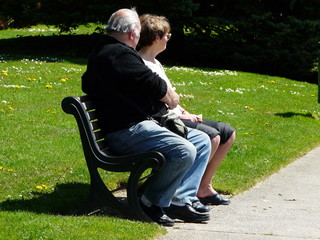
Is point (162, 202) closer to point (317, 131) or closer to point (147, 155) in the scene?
point (147, 155)

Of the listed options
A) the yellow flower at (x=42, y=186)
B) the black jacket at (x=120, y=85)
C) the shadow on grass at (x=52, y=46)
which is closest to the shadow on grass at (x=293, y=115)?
the yellow flower at (x=42, y=186)

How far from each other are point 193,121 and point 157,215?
3.50 feet

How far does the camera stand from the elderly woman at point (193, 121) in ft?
19.2

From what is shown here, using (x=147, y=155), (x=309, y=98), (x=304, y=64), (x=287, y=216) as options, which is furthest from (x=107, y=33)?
(x=304, y=64)

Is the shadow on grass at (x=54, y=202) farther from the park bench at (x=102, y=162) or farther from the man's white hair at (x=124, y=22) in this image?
the man's white hair at (x=124, y=22)

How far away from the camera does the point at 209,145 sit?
5.62 m

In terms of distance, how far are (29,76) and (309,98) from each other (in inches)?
225

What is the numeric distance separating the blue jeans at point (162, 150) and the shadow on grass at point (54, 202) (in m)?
0.68

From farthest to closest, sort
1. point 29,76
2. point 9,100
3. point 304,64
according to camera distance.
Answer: point 304,64, point 29,76, point 9,100

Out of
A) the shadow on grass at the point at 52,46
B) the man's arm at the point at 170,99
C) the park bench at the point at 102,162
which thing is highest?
the man's arm at the point at 170,99

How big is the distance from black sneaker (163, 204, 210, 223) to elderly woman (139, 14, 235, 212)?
202 millimetres

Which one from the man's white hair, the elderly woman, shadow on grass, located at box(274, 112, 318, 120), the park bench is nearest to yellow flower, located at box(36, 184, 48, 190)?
the park bench

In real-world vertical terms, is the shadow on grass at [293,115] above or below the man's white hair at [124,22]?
below

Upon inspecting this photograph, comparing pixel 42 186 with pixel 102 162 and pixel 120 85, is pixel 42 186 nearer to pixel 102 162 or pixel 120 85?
pixel 102 162
